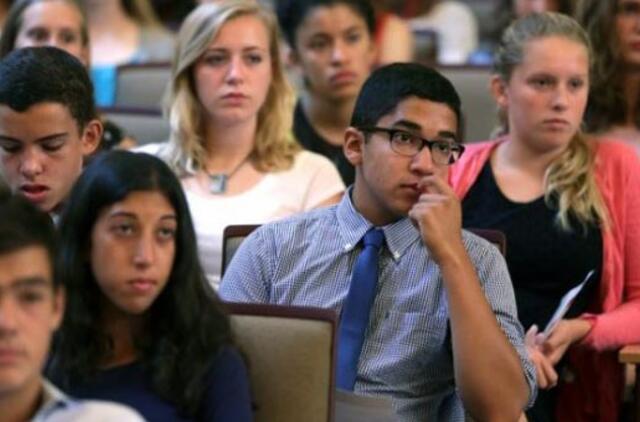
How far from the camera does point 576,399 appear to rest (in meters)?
3.04

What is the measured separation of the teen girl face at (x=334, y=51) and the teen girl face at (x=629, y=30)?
72 centimetres

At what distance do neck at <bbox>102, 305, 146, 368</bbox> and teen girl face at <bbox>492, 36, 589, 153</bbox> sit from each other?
1.30m

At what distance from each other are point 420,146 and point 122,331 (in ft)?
2.22

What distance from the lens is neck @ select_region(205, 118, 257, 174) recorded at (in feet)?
11.2

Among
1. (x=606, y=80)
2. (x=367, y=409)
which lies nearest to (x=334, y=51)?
(x=606, y=80)

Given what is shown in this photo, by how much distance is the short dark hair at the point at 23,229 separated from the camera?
1.79 metres

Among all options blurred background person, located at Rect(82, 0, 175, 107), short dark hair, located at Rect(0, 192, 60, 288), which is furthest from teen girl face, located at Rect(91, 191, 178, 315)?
blurred background person, located at Rect(82, 0, 175, 107)

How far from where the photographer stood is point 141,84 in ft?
14.1

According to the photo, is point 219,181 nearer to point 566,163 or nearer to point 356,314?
point 566,163

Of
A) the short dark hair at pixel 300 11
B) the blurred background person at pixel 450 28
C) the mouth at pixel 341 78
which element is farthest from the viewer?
the blurred background person at pixel 450 28

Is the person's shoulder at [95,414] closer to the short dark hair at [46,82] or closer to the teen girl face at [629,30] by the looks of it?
the short dark hair at [46,82]

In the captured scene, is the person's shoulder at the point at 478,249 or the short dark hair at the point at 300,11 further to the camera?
Answer: the short dark hair at the point at 300,11

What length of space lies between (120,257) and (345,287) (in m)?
0.57

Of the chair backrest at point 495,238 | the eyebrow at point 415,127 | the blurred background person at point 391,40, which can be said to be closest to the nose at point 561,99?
the chair backrest at point 495,238
